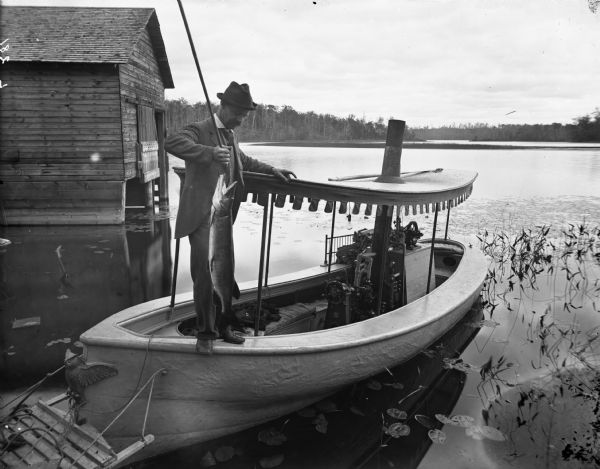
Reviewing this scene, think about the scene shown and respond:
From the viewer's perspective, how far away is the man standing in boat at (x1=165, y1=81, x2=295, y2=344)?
337 centimetres

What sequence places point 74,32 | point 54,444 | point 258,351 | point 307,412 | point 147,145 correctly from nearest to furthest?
point 54,444 → point 258,351 → point 307,412 → point 74,32 → point 147,145

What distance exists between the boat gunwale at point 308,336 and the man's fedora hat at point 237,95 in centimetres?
211

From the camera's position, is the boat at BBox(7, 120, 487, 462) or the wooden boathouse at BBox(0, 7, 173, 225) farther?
the wooden boathouse at BBox(0, 7, 173, 225)

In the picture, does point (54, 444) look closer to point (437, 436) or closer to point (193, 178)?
point (193, 178)

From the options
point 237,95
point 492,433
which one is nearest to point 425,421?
point 492,433

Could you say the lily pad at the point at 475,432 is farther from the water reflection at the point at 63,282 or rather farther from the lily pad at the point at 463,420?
the water reflection at the point at 63,282

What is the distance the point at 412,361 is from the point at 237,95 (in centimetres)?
457

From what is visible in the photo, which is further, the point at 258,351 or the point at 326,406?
the point at 326,406

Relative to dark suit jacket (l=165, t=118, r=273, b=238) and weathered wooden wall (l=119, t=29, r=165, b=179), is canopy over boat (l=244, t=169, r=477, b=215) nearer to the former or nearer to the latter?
dark suit jacket (l=165, t=118, r=273, b=238)

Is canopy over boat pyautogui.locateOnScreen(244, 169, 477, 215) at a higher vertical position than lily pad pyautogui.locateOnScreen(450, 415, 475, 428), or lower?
higher

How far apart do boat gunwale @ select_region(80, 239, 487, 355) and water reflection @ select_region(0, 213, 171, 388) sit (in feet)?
7.88

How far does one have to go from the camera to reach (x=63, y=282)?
8820 millimetres

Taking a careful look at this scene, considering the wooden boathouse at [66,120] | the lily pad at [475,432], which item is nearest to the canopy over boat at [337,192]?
the lily pad at [475,432]

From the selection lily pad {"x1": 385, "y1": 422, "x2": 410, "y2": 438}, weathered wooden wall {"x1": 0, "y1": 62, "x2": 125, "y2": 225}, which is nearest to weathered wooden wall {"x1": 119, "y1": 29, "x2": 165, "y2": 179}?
weathered wooden wall {"x1": 0, "y1": 62, "x2": 125, "y2": 225}
